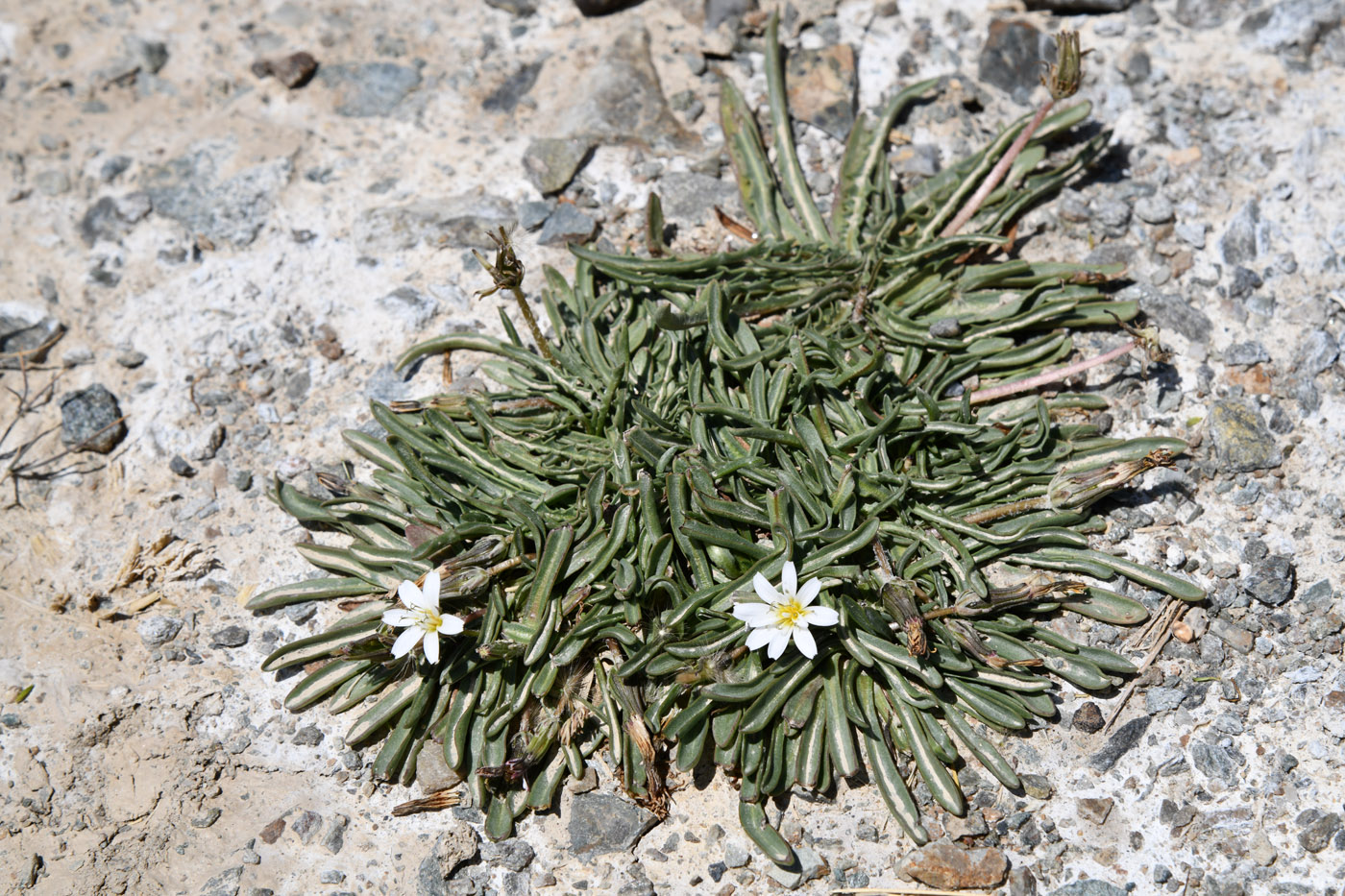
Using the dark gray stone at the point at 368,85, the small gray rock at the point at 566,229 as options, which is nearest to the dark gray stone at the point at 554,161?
the small gray rock at the point at 566,229

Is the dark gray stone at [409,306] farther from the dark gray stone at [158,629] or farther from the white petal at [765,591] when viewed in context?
the white petal at [765,591]

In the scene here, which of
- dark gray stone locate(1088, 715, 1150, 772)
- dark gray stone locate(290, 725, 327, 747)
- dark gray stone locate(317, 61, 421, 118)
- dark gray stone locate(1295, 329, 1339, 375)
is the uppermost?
dark gray stone locate(317, 61, 421, 118)

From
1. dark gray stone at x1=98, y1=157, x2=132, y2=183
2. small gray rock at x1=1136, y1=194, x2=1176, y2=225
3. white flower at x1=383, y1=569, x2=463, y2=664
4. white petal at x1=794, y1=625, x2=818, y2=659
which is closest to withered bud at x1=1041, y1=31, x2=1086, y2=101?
small gray rock at x1=1136, y1=194, x2=1176, y2=225

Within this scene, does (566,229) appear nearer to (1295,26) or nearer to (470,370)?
(470,370)

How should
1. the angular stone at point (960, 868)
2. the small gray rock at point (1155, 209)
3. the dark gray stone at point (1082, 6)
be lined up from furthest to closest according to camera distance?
the dark gray stone at point (1082, 6) → the small gray rock at point (1155, 209) → the angular stone at point (960, 868)

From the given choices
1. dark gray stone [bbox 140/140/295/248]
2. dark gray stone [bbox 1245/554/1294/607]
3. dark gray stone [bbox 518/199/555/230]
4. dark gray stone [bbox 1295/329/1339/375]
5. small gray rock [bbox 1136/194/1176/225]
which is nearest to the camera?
dark gray stone [bbox 1245/554/1294/607]

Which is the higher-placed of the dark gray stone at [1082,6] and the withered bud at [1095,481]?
the dark gray stone at [1082,6]

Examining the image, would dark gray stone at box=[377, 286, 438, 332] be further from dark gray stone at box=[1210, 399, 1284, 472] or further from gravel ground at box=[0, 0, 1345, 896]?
dark gray stone at box=[1210, 399, 1284, 472]
